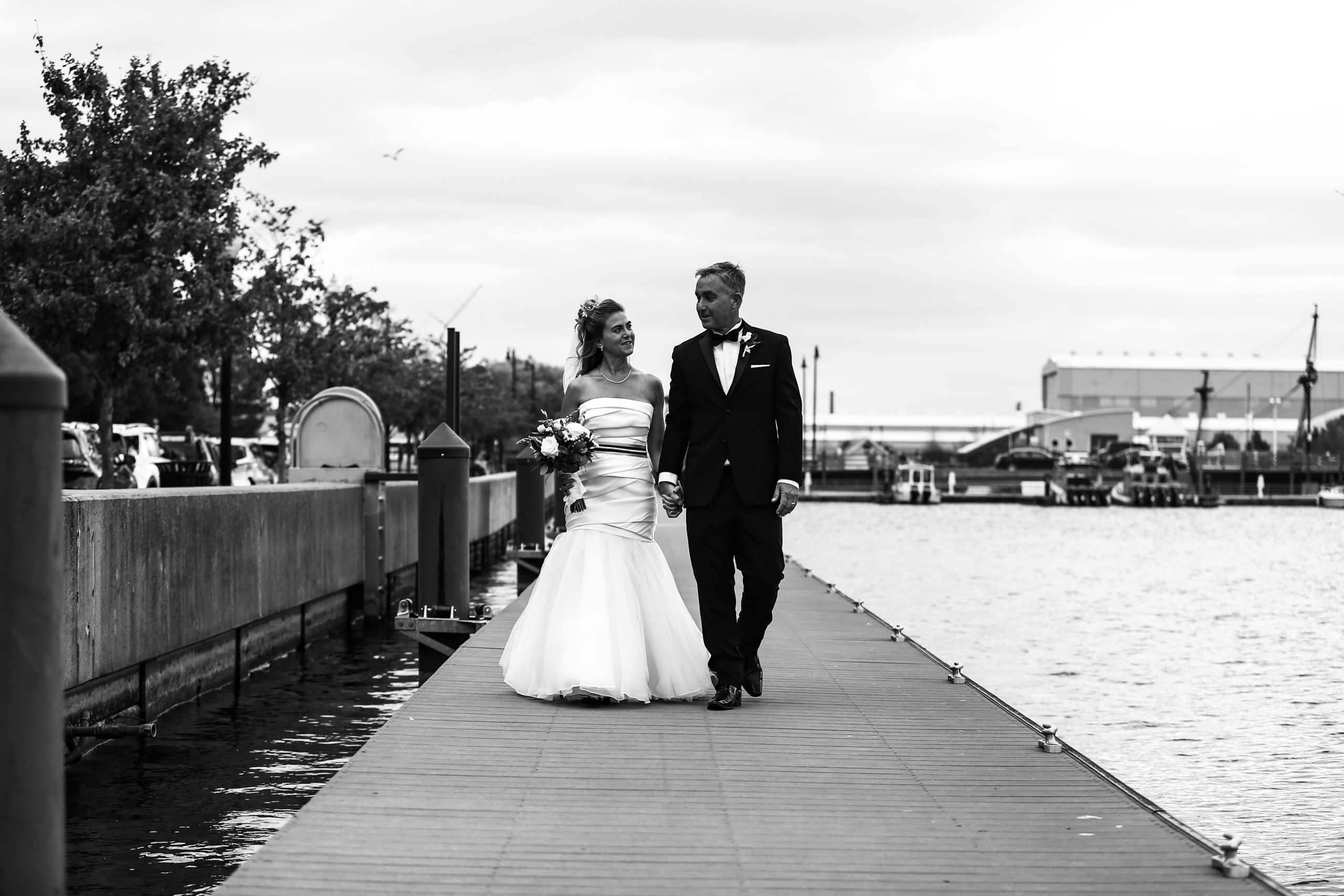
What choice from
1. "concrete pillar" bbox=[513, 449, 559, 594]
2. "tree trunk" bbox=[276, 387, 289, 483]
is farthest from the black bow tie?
"tree trunk" bbox=[276, 387, 289, 483]

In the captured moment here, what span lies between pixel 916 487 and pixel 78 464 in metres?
96.5

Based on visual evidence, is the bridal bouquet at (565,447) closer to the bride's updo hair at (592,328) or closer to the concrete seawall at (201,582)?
the bride's updo hair at (592,328)

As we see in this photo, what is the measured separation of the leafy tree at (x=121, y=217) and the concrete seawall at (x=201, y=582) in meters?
7.76

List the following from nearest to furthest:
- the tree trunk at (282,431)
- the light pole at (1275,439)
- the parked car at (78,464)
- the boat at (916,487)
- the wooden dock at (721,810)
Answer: the wooden dock at (721,810), the parked car at (78,464), the tree trunk at (282,431), the boat at (916,487), the light pole at (1275,439)

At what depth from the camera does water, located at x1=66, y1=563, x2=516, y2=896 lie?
28.2 feet

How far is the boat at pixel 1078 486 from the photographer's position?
417ft

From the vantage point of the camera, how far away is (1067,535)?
74375 millimetres

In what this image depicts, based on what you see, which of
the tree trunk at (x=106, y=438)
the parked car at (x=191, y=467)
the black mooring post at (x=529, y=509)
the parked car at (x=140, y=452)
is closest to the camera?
the black mooring post at (x=529, y=509)

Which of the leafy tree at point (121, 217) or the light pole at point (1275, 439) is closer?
the leafy tree at point (121, 217)

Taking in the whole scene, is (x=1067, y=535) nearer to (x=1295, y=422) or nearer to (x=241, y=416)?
(x=241, y=416)

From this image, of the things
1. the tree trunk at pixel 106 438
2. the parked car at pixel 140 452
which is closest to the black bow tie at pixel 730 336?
the tree trunk at pixel 106 438

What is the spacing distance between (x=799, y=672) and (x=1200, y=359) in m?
184

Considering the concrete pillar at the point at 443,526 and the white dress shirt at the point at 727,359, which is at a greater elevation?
the white dress shirt at the point at 727,359

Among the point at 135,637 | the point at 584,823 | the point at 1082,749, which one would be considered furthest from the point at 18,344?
the point at 1082,749
